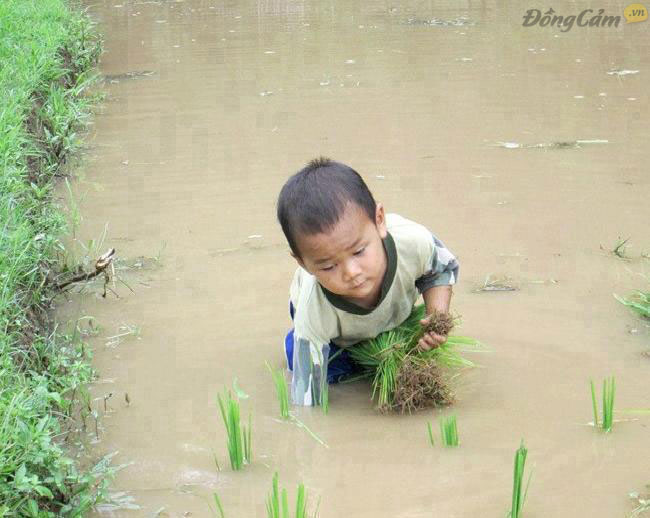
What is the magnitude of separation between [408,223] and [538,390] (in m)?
0.68

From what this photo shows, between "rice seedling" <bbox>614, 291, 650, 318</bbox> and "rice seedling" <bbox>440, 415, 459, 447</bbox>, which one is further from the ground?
"rice seedling" <bbox>440, 415, 459, 447</bbox>

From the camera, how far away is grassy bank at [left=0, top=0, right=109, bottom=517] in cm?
253

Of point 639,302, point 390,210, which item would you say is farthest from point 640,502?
point 390,210

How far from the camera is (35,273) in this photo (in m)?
3.87

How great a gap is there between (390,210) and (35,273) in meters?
1.83

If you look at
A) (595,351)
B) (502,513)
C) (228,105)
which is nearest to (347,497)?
(502,513)

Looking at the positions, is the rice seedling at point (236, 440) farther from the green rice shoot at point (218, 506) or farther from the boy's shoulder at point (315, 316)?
the boy's shoulder at point (315, 316)

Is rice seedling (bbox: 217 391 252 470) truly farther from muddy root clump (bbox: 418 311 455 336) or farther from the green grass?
the green grass

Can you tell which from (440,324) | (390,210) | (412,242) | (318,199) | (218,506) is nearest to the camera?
(218,506)

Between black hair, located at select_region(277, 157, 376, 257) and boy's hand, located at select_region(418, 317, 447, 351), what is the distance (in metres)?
0.35

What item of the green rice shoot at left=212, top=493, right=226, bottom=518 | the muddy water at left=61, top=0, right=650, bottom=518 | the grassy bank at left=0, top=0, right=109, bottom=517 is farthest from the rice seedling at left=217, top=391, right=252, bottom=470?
the grassy bank at left=0, top=0, right=109, bottom=517

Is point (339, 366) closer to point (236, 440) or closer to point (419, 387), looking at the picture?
point (419, 387)

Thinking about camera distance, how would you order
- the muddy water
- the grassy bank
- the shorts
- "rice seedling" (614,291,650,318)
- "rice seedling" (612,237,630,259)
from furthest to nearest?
"rice seedling" (612,237,630,259) → "rice seedling" (614,291,650,318) → the shorts → the muddy water → the grassy bank

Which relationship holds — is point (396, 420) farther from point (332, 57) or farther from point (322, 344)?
point (332, 57)
